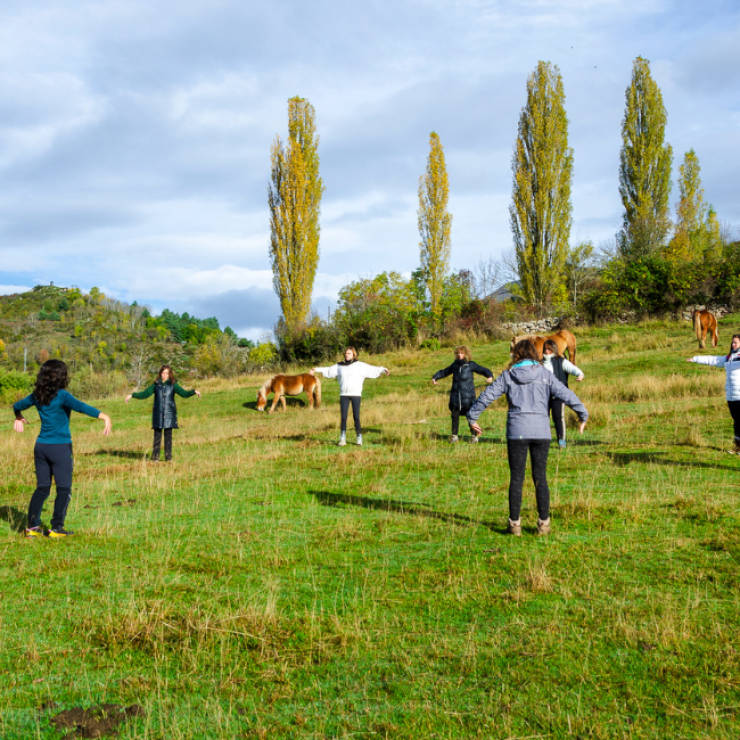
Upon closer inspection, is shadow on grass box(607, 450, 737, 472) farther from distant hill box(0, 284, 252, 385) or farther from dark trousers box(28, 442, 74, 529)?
distant hill box(0, 284, 252, 385)

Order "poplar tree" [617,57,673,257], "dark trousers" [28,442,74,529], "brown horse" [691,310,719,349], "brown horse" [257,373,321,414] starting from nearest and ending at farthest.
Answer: "dark trousers" [28,442,74,529]
"brown horse" [691,310,719,349]
"brown horse" [257,373,321,414]
"poplar tree" [617,57,673,257]

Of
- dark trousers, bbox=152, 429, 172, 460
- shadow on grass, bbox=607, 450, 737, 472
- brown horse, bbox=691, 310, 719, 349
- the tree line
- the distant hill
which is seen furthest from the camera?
the distant hill

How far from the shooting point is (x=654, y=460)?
32.0 feet

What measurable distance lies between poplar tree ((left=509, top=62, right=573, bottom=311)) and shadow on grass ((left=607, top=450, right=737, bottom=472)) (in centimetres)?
2770

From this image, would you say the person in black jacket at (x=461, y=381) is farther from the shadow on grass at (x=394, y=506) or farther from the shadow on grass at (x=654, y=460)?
the shadow on grass at (x=394, y=506)

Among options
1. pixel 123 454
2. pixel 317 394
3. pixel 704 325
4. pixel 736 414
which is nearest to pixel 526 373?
pixel 736 414

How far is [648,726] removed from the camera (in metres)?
3.05

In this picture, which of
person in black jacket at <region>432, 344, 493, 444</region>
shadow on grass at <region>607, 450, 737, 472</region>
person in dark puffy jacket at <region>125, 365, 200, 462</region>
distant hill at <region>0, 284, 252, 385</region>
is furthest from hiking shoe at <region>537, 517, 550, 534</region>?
distant hill at <region>0, 284, 252, 385</region>

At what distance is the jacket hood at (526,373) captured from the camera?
6.32 m

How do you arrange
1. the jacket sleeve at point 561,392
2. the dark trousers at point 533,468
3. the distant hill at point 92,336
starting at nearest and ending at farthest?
the dark trousers at point 533,468 → the jacket sleeve at point 561,392 → the distant hill at point 92,336

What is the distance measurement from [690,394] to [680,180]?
4659cm

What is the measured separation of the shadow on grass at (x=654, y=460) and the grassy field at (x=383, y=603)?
7 centimetres

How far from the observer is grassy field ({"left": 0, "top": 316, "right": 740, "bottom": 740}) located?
3.28m

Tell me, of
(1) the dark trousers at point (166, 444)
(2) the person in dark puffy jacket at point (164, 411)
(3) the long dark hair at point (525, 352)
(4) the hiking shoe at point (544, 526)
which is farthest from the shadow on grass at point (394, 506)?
(2) the person in dark puffy jacket at point (164, 411)
